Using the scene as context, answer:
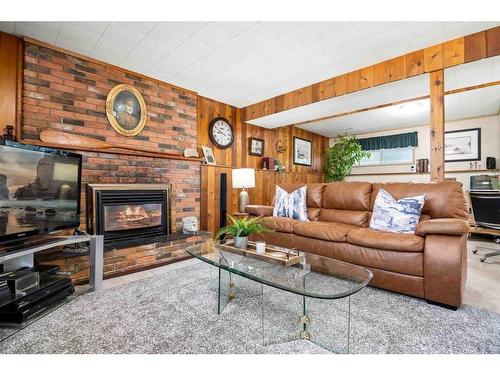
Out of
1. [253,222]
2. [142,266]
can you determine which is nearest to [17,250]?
[142,266]

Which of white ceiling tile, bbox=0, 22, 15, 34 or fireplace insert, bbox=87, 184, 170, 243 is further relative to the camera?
fireplace insert, bbox=87, 184, 170, 243

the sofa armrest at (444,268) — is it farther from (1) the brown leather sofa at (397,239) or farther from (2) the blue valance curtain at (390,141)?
(2) the blue valance curtain at (390,141)

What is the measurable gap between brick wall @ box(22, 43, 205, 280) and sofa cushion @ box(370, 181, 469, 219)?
266 centimetres

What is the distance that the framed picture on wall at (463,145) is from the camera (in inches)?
186

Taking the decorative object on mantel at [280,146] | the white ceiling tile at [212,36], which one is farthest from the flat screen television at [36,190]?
the decorative object on mantel at [280,146]

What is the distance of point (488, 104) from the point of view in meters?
4.09

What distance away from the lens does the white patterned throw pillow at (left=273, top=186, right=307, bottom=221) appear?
123 inches

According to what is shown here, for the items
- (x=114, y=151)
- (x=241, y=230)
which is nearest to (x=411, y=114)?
(x=241, y=230)

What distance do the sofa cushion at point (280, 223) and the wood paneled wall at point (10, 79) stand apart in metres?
2.74

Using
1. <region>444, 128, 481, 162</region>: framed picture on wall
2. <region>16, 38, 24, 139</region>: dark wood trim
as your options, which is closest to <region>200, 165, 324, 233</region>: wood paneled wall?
<region>16, 38, 24, 139</region>: dark wood trim

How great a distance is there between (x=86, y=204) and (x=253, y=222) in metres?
1.86

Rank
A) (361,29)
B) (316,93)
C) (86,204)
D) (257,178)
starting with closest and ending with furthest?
(361,29), (86,204), (316,93), (257,178)

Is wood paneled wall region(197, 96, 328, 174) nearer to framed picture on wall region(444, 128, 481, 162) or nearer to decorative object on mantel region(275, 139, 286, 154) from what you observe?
decorative object on mantel region(275, 139, 286, 154)
